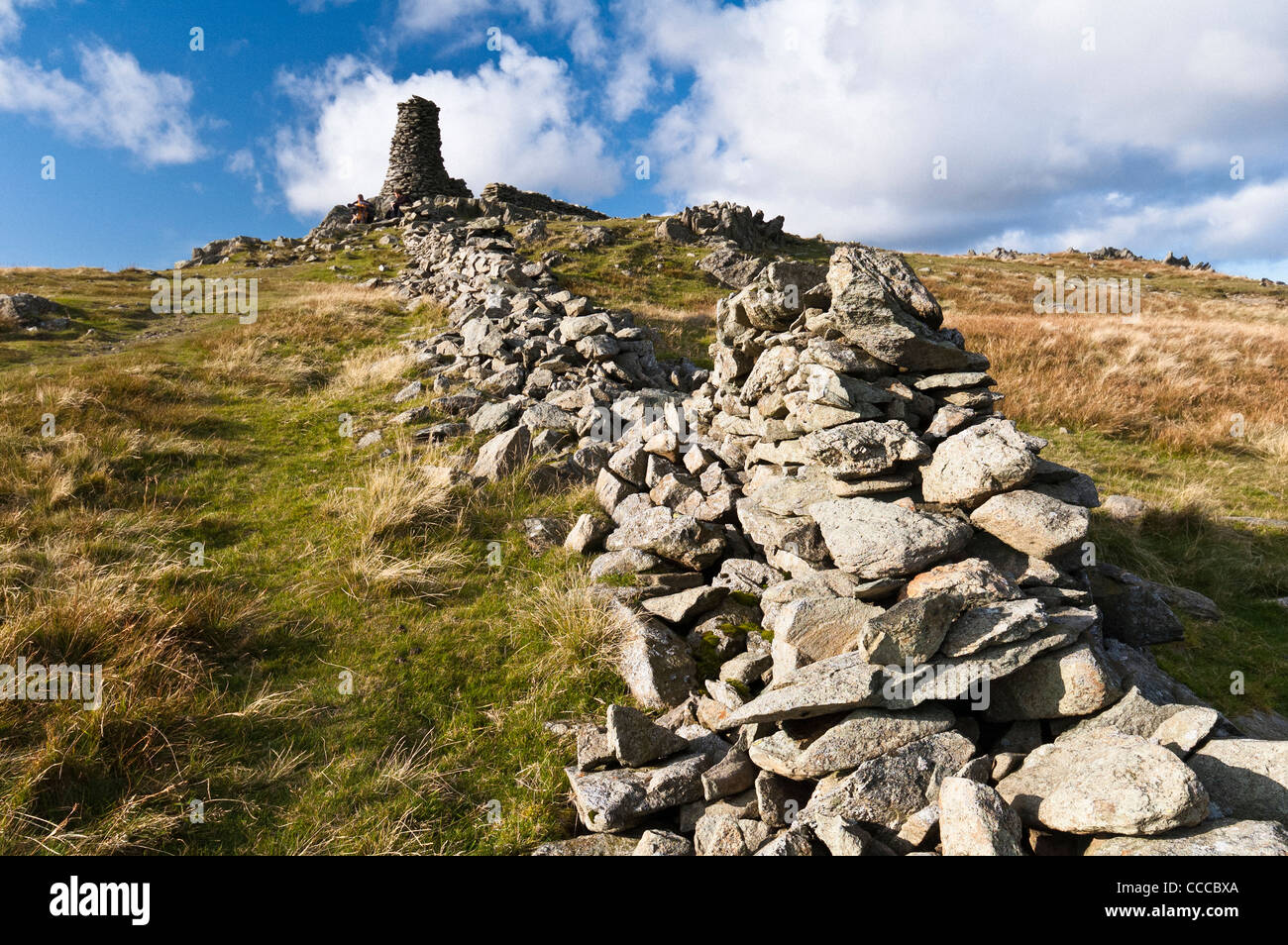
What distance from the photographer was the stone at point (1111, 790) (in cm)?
Result: 263

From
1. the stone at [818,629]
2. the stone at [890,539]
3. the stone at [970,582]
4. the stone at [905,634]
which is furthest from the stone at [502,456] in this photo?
the stone at [905,634]

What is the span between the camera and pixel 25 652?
4.67 metres

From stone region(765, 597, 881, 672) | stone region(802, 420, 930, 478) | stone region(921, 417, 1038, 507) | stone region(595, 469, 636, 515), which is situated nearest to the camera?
stone region(765, 597, 881, 672)

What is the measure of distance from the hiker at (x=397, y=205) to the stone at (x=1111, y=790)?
43.8 metres

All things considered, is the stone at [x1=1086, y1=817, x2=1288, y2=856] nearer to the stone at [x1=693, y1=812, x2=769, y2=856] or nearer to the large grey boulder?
the stone at [x1=693, y1=812, x2=769, y2=856]

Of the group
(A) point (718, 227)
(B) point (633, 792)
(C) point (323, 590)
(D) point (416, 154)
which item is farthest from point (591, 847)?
(D) point (416, 154)

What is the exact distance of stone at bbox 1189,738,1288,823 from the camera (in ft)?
9.82

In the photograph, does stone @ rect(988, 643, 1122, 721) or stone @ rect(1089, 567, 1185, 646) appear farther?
stone @ rect(1089, 567, 1185, 646)

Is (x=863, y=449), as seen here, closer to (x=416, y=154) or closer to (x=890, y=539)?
(x=890, y=539)

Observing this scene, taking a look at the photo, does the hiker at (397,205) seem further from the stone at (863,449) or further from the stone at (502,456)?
the stone at (863,449)

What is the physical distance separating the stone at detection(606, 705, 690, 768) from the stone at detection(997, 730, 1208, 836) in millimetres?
2026

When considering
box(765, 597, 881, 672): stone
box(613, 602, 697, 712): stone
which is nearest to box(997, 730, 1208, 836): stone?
box(765, 597, 881, 672): stone

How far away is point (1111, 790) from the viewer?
9.05 ft
